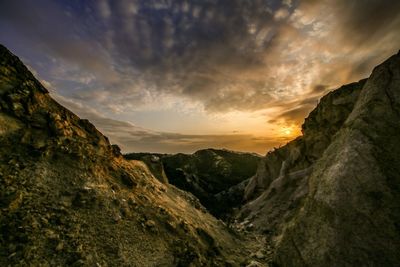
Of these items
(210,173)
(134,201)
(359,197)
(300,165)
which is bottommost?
(210,173)

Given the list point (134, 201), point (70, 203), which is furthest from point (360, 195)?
point (70, 203)

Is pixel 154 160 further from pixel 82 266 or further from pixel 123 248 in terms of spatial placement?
pixel 82 266

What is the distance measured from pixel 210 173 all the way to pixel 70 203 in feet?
269

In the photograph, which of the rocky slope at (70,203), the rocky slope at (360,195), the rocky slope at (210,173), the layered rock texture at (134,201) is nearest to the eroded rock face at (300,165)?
the rocky slope at (360,195)

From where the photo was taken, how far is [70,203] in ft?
37.9

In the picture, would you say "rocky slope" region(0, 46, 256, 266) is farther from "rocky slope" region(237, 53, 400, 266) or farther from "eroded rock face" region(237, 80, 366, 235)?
"eroded rock face" region(237, 80, 366, 235)

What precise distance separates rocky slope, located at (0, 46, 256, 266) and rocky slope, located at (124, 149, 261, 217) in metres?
10.0

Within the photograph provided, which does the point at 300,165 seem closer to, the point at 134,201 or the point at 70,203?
the point at 134,201

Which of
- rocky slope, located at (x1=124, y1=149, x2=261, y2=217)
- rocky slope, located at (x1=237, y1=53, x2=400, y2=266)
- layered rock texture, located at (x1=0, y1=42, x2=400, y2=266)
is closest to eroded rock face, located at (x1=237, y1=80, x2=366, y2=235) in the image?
rocky slope, located at (x1=237, y1=53, x2=400, y2=266)

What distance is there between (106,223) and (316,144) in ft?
118

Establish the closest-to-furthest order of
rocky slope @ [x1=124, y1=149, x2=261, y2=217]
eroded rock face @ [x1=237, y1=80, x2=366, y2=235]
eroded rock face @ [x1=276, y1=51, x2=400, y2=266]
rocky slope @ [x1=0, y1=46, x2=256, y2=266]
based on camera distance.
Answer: rocky slope @ [x1=0, y1=46, x2=256, y2=266] → eroded rock face @ [x1=276, y1=51, x2=400, y2=266] → eroded rock face @ [x1=237, y1=80, x2=366, y2=235] → rocky slope @ [x1=124, y1=149, x2=261, y2=217]

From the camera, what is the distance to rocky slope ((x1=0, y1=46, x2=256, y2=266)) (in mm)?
9500

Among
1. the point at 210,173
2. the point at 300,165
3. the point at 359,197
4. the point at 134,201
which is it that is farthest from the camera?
the point at 210,173

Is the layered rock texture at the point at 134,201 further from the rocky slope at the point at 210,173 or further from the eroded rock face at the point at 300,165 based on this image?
the rocky slope at the point at 210,173
